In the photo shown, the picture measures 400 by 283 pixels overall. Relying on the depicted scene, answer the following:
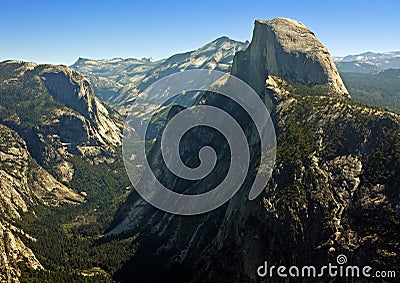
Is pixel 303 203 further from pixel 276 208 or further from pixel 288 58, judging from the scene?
pixel 288 58

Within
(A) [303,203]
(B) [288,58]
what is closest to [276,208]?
(A) [303,203]

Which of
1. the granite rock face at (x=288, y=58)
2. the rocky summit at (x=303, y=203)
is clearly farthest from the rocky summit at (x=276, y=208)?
the granite rock face at (x=288, y=58)

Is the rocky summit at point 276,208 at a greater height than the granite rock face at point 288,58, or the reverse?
the granite rock face at point 288,58

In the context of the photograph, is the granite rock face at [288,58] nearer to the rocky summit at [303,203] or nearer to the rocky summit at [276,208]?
the rocky summit at [276,208]

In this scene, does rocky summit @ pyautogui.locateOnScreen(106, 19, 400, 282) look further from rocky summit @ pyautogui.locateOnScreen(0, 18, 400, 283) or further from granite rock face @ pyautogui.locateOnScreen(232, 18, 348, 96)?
granite rock face @ pyautogui.locateOnScreen(232, 18, 348, 96)

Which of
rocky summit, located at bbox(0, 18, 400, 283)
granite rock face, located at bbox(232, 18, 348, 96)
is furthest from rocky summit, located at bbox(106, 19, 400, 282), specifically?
granite rock face, located at bbox(232, 18, 348, 96)

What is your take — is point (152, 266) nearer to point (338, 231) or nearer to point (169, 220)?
point (169, 220)

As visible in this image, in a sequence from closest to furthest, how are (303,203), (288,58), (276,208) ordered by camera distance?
(303,203) → (276,208) → (288,58)

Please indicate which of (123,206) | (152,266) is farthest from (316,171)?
(123,206)
